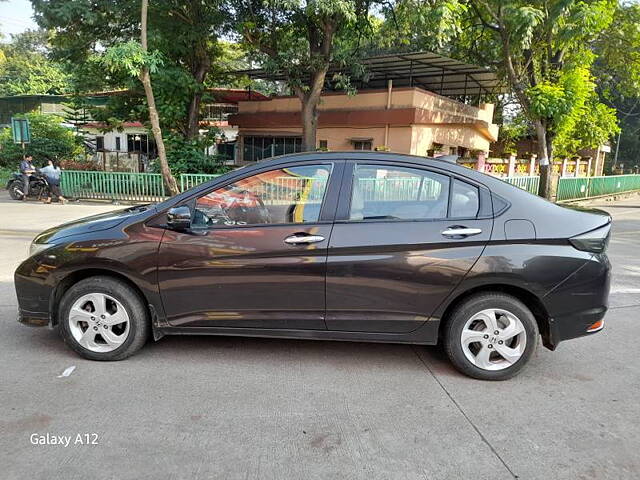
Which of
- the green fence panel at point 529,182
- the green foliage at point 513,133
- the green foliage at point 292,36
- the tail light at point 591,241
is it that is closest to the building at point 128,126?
the green foliage at point 292,36

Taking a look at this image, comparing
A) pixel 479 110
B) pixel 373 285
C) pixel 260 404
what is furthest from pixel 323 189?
pixel 479 110

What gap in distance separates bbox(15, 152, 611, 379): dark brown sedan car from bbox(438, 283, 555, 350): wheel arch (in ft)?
0.04

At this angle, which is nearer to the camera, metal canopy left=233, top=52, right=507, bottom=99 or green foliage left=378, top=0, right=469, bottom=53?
green foliage left=378, top=0, right=469, bottom=53

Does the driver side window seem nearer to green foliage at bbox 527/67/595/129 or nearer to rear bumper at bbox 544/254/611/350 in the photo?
rear bumper at bbox 544/254/611/350

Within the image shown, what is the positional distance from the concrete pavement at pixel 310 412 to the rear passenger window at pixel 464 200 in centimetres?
125

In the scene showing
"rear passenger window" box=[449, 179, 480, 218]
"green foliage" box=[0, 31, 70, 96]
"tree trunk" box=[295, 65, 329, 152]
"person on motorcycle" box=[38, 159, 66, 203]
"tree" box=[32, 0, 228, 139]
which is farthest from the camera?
"green foliage" box=[0, 31, 70, 96]

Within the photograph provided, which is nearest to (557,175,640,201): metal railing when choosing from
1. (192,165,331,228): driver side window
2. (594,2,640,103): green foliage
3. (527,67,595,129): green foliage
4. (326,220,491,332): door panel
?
(594,2,640,103): green foliage

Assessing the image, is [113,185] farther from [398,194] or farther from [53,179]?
[398,194]

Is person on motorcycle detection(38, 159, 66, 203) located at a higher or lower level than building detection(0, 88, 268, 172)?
lower

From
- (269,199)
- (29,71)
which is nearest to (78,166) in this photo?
(269,199)

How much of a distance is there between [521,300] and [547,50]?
51.1 ft

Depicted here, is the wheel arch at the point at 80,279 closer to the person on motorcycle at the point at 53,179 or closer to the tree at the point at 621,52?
the person on motorcycle at the point at 53,179

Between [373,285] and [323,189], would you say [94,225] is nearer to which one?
[323,189]

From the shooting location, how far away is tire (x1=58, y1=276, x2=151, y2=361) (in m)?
3.68
